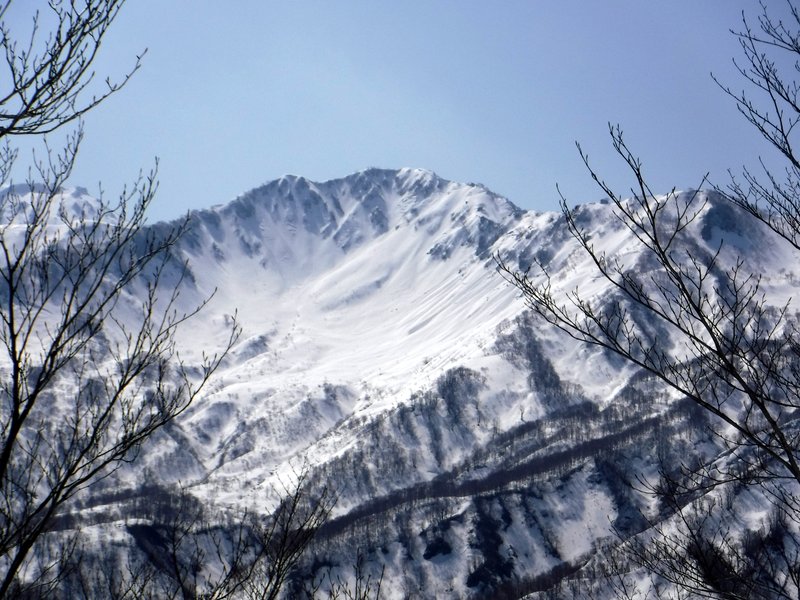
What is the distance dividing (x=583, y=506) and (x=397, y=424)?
73587mm

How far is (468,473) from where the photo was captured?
16838 cm

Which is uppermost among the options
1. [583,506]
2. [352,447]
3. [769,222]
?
[352,447]

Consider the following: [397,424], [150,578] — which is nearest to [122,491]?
[397,424]

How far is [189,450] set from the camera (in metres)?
200

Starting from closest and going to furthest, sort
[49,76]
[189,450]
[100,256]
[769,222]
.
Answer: [49,76] → [100,256] → [769,222] → [189,450]

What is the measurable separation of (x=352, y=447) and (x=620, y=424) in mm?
72741

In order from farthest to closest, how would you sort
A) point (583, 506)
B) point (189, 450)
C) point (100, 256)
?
point (189, 450) → point (583, 506) → point (100, 256)

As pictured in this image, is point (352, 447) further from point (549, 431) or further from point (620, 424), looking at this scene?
point (620, 424)

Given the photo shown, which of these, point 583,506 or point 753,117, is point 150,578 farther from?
point 583,506

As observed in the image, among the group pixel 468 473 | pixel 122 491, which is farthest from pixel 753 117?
pixel 122 491

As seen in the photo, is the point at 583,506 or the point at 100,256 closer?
the point at 100,256

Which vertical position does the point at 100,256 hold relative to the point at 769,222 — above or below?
above

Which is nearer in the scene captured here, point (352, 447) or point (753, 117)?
point (753, 117)

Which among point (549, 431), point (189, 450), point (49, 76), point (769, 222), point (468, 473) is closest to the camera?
point (49, 76)
